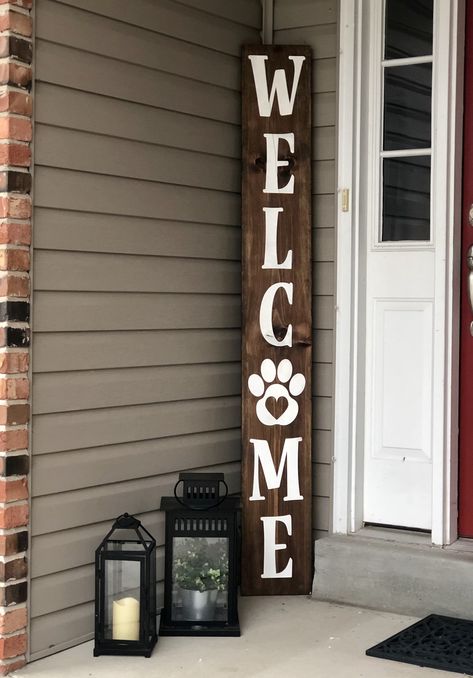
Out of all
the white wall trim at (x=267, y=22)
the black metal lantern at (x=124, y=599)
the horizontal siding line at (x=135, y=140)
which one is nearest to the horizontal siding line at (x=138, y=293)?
the horizontal siding line at (x=135, y=140)

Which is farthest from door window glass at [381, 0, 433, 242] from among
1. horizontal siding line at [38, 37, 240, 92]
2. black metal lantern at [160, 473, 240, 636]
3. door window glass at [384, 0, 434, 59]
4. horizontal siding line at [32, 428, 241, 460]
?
black metal lantern at [160, 473, 240, 636]

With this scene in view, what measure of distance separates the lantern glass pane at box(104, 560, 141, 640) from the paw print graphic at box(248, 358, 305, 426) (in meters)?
0.81

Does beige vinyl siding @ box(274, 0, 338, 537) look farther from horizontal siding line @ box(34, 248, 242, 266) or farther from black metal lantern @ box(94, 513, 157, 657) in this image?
black metal lantern @ box(94, 513, 157, 657)

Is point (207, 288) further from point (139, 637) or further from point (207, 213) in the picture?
point (139, 637)

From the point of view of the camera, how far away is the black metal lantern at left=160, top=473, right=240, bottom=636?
309 cm

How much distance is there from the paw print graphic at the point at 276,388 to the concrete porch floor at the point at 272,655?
0.67 metres

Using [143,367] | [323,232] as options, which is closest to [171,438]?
[143,367]

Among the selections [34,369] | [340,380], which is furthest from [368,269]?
[34,369]

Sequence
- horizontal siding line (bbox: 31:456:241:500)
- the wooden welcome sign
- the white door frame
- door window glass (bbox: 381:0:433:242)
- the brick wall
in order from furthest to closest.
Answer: the wooden welcome sign < door window glass (bbox: 381:0:433:242) < the white door frame < horizontal siding line (bbox: 31:456:241:500) < the brick wall

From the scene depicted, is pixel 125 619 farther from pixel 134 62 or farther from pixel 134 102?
pixel 134 62

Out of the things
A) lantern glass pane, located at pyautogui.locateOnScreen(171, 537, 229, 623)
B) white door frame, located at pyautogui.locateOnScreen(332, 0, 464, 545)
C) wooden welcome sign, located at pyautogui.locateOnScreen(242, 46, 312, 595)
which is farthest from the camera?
wooden welcome sign, located at pyautogui.locateOnScreen(242, 46, 312, 595)

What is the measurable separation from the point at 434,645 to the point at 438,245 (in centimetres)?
128

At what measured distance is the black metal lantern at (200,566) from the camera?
3.09 m

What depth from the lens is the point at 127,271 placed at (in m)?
3.17
